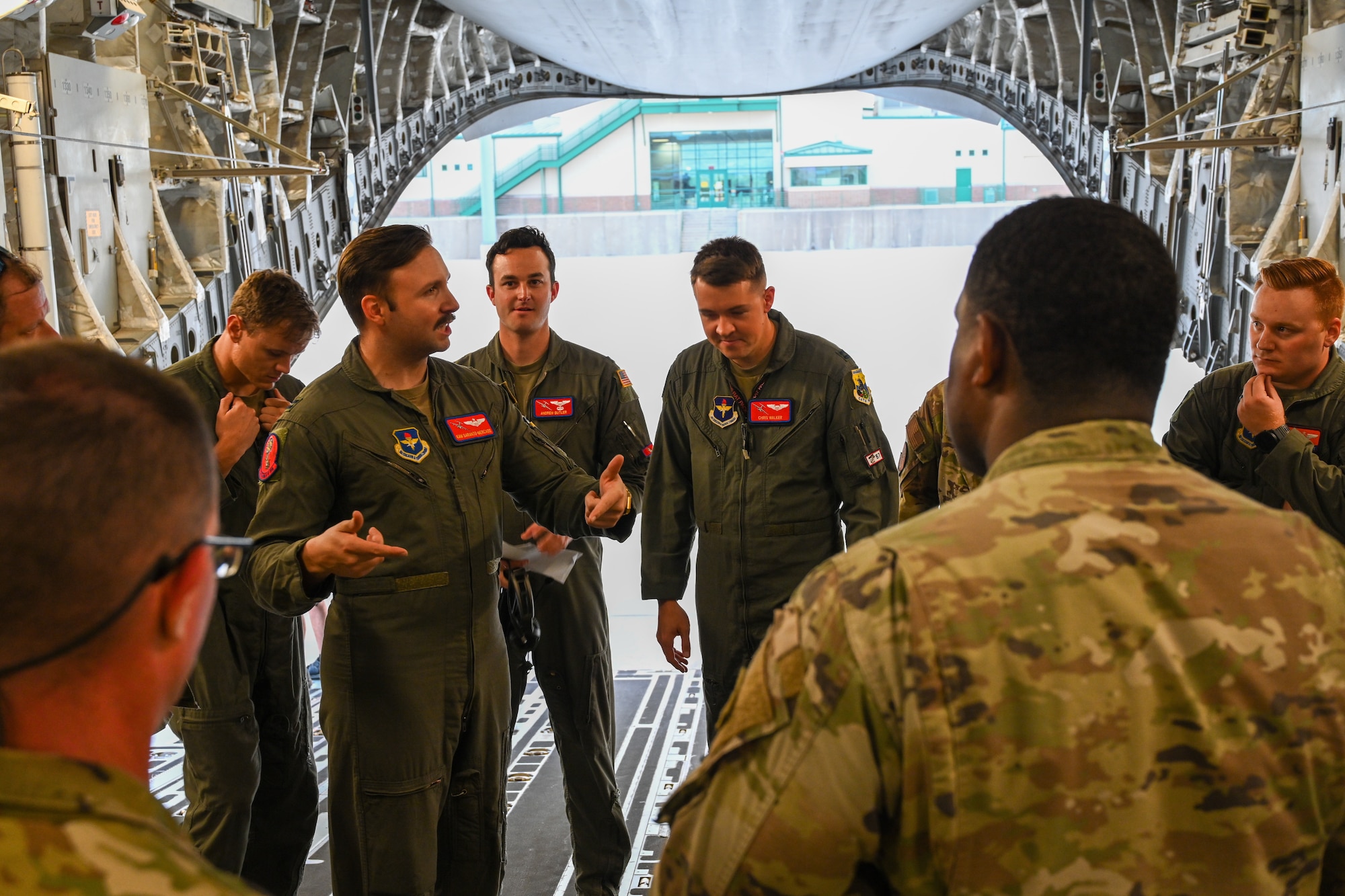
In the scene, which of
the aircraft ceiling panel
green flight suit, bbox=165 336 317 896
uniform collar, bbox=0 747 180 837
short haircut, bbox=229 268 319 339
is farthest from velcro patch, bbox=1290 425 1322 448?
the aircraft ceiling panel

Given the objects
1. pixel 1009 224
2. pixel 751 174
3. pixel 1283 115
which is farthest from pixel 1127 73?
pixel 751 174

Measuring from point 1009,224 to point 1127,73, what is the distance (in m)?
9.08

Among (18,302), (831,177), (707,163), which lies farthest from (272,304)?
(707,163)

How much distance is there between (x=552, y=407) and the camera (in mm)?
3623

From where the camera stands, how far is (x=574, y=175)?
20.8 m

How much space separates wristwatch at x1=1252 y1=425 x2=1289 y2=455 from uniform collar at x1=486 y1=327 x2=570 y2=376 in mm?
2004

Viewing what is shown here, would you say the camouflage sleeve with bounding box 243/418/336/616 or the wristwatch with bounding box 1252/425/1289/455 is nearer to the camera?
the camouflage sleeve with bounding box 243/418/336/616

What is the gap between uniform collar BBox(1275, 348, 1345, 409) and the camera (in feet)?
9.53

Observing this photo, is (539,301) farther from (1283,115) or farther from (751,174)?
(751,174)

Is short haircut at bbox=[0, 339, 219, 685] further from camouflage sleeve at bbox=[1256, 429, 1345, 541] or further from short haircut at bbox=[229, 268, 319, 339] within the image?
camouflage sleeve at bbox=[1256, 429, 1345, 541]

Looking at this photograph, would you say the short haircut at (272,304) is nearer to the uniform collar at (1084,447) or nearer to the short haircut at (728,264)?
the short haircut at (728,264)

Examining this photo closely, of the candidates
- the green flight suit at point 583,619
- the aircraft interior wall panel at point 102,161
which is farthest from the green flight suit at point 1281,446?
the aircraft interior wall panel at point 102,161

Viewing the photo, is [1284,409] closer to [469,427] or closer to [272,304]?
[469,427]

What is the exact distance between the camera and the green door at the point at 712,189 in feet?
64.7
